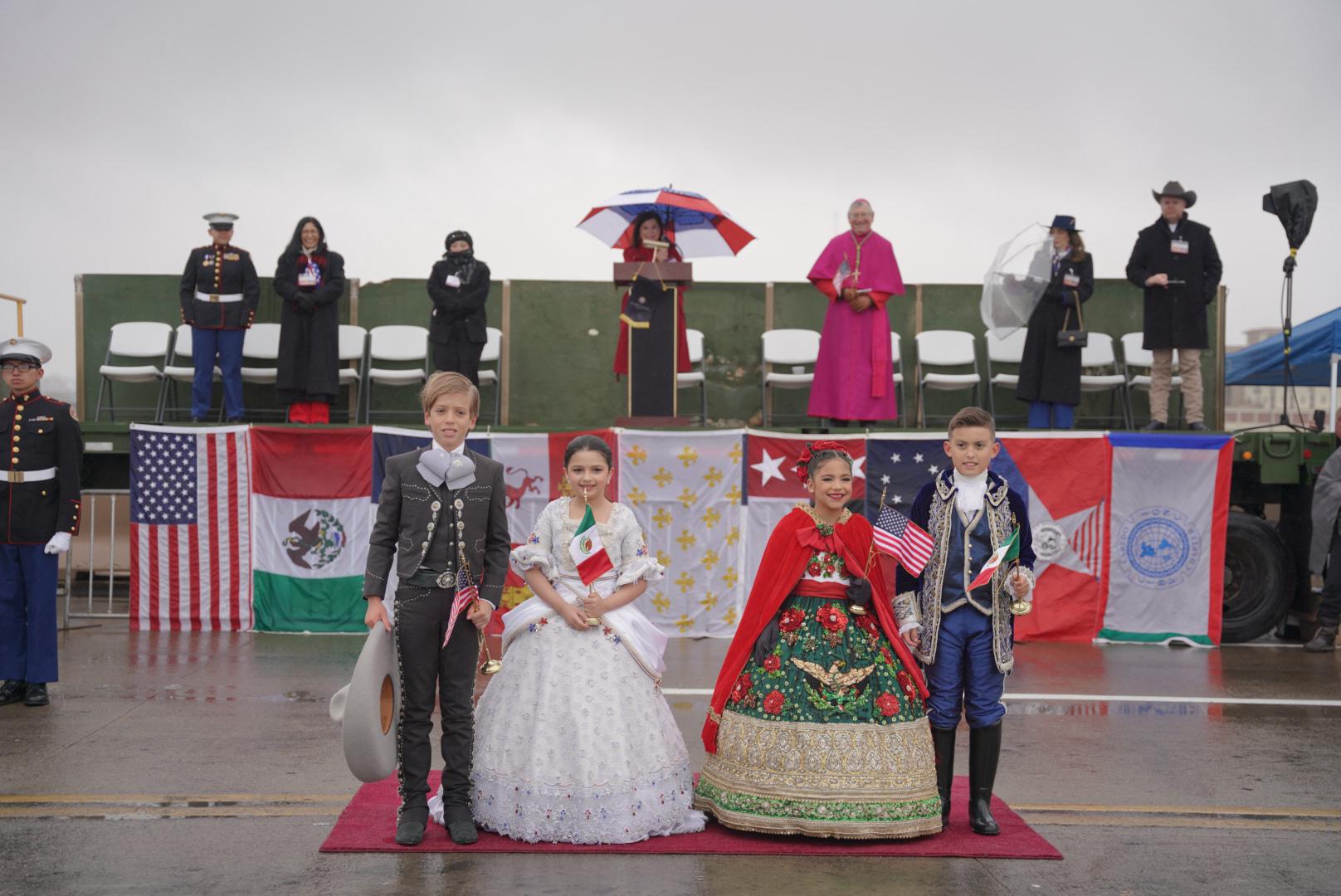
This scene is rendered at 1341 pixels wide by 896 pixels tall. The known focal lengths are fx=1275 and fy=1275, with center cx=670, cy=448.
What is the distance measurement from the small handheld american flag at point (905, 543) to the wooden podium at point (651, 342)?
19.8 feet

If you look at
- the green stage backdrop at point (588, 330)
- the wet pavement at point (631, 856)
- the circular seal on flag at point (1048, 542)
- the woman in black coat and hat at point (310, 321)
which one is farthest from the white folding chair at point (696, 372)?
the wet pavement at point (631, 856)

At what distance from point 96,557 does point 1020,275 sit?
30.4 ft

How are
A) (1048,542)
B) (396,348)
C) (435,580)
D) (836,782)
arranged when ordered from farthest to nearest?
(396,348) → (1048,542) → (435,580) → (836,782)

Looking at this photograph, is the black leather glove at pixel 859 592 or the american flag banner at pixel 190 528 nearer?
the black leather glove at pixel 859 592

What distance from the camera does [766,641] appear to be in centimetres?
505

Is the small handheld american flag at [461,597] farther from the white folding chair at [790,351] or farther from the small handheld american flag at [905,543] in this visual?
the white folding chair at [790,351]

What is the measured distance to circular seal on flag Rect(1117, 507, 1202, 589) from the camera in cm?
1068

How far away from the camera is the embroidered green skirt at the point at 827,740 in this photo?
486 centimetres

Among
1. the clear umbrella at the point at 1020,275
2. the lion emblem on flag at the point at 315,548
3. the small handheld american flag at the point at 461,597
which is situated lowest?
the lion emblem on flag at the point at 315,548

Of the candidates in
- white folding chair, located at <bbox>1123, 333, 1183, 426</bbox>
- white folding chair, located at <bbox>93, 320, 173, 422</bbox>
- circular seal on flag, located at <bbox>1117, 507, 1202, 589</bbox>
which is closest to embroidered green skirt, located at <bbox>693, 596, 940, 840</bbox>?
circular seal on flag, located at <bbox>1117, 507, 1202, 589</bbox>

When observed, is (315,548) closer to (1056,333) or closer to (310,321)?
(310,321)

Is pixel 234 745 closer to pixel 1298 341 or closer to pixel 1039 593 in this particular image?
pixel 1039 593

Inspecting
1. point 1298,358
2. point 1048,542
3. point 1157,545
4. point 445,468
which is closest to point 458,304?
point 1048,542

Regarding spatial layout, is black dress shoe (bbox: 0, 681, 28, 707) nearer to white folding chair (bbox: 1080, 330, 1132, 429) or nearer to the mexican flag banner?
the mexican flag banner
